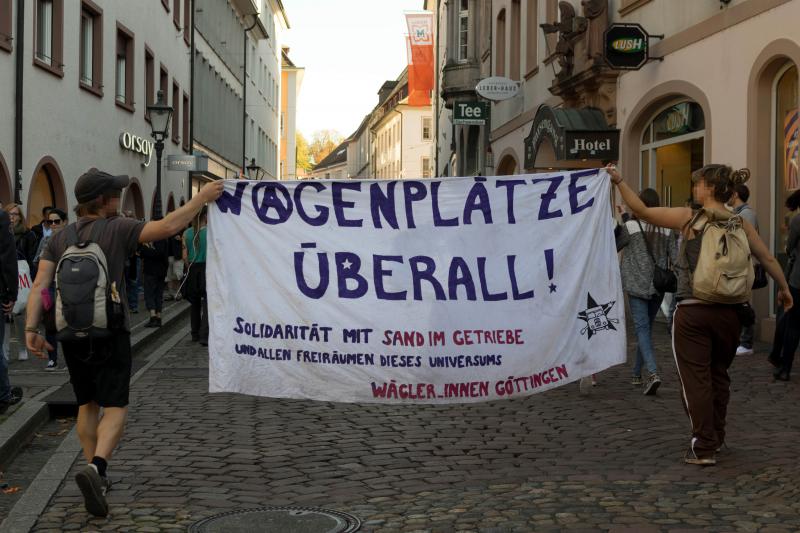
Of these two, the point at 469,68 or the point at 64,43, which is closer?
the point at 64,43

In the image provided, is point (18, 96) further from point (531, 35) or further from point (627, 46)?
point (531, 35)

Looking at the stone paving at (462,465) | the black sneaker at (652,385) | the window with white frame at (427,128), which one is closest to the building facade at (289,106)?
the window with white frame at (427,128)

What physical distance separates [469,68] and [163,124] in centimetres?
1512

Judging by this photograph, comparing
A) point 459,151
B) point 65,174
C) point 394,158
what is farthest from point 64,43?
point 394,158

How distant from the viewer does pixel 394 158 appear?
9556 cm

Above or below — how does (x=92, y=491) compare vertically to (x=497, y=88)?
below

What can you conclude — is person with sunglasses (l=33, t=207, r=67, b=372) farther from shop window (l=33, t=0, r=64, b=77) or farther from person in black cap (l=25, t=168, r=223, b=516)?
shop window (l=33, t=0, r=64, b=77)

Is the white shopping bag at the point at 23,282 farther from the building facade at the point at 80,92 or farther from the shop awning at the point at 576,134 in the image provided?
the shop awning at the point at 576,134

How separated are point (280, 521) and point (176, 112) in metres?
31.7

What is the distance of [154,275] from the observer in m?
18.3

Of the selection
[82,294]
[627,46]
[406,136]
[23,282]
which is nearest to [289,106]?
[406,136]

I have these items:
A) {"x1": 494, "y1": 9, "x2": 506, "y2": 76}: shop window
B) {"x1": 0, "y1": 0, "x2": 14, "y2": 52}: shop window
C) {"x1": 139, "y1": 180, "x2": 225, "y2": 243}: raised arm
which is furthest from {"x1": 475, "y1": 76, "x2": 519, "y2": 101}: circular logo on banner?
{"x1": 139, "y1": 180, "x2": 225, "y2": 243}: raised arm

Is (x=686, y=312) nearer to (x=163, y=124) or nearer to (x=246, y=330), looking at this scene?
(x=246, y=330)

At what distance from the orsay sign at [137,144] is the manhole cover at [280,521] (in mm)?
22295
